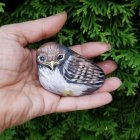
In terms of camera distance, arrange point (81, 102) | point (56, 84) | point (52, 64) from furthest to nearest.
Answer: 1. point (81, 102)
2. point (56, 84)
3. point (52, 64)

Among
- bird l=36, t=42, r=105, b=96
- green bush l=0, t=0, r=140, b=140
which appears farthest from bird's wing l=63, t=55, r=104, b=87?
green bush l=0, t=0, r=140, b=140

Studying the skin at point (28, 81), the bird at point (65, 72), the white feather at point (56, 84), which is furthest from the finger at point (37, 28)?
the white feather at point (56, 84)

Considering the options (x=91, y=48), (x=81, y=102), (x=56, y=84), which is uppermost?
(x=91, y=48)

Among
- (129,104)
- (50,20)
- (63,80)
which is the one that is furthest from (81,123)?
(50,20)

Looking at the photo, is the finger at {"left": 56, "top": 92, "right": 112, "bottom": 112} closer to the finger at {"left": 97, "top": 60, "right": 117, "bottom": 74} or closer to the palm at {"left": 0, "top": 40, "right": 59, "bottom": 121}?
the palm at {"left": 0, "top": 40, "right": 59, "bottom": 121}

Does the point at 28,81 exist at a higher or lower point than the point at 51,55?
lower

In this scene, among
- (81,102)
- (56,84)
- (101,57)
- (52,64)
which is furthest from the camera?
(101,57)

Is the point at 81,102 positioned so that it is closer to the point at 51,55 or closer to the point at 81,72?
the point at 81,72

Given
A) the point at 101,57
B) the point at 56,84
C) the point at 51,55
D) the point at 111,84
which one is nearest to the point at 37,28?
the point at 51,55
